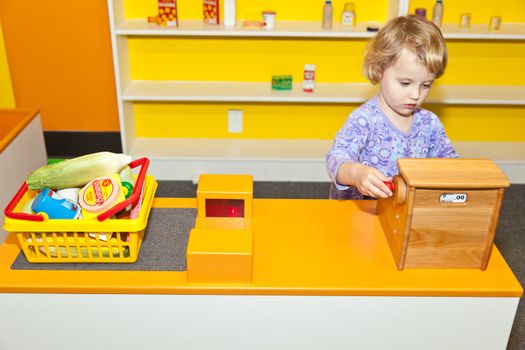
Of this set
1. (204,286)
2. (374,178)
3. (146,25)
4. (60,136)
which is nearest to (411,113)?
(374,178)

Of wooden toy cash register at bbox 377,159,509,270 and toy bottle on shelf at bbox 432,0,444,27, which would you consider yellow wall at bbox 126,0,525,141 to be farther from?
wooden toy cash register at bbox 377,159,509,270

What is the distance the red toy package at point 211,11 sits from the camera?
3.18m

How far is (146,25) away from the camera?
3.19 m

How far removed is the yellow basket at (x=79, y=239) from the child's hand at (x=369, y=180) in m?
0.54

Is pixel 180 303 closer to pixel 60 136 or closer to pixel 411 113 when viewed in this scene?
pixel 411 113

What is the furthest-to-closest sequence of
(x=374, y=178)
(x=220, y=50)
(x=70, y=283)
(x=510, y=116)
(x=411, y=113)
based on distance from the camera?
1. (x=510, y=116)
2. (x=220, y=50)
3. (x=411, y=113)
4. (x=374, y=178)
5. (x=70, y=283)

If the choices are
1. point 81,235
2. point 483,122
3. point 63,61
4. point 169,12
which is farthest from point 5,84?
point 483,122

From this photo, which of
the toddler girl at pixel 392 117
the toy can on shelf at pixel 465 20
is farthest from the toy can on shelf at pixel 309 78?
the toddler girl at pixel 392 117

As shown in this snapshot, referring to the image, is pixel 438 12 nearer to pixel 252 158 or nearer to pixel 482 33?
pixel 482 33

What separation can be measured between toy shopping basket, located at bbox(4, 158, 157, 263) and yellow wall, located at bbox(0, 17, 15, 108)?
234 centimetres

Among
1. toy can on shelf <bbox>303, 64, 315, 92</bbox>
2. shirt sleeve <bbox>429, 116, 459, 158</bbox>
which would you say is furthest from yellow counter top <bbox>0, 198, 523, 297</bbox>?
toy can on shelf <bbox>303, 64, 315, 92</bbox>

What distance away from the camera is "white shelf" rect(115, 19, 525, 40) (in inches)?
121

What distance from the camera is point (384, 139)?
1852mm

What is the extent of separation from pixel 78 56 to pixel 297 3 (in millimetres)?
1350
